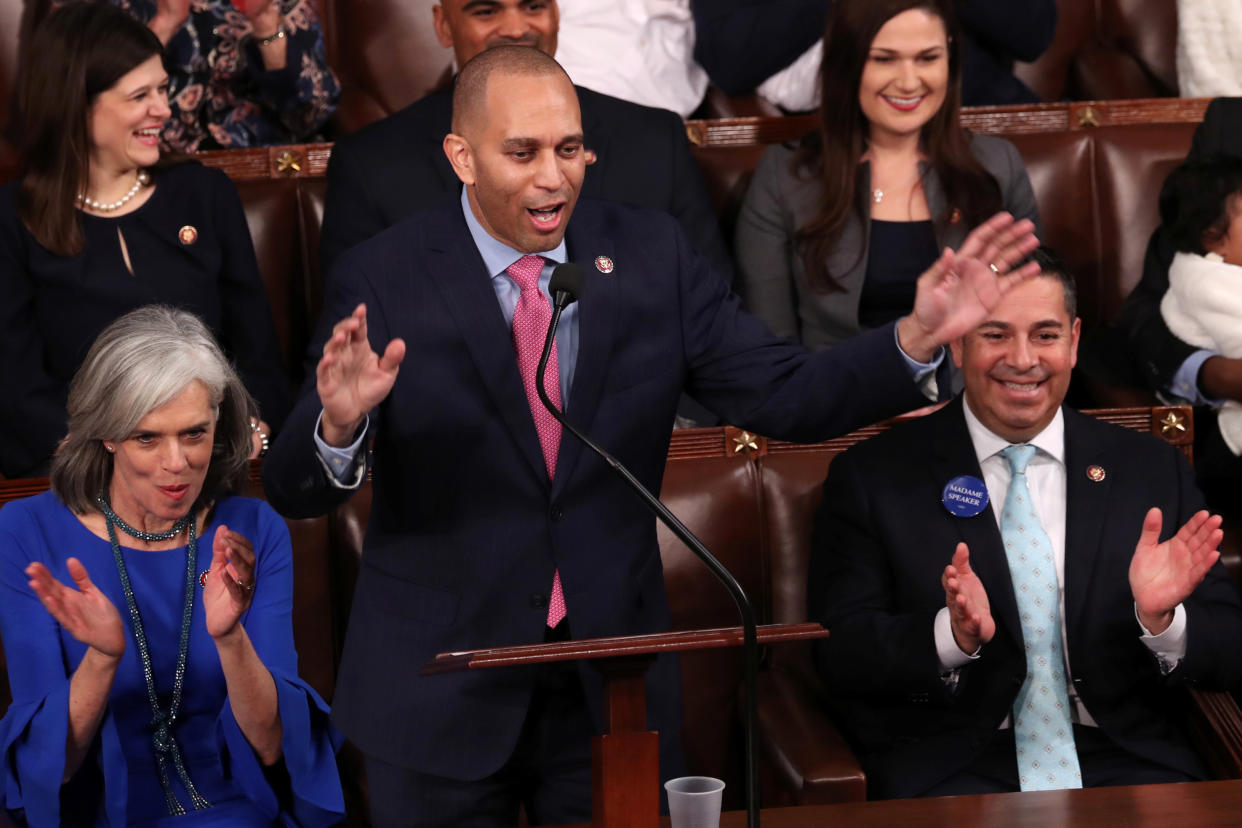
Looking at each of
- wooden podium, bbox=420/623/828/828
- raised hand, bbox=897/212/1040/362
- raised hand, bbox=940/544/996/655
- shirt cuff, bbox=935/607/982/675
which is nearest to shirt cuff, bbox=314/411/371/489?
wooden podium, bbox=420/623/828/828

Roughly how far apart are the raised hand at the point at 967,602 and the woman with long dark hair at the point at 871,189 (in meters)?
0.82

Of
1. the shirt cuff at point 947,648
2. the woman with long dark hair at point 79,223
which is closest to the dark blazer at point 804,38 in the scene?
the woman with long dark hair at point 79,223

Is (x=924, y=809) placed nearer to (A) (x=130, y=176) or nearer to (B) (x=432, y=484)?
(B) (x=432, y=484)

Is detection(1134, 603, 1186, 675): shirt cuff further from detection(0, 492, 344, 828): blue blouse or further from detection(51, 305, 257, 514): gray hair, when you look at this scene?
detection(51, 305, 257, 514): gray hair

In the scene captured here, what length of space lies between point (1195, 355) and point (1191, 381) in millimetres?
40

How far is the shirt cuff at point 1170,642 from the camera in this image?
183cm

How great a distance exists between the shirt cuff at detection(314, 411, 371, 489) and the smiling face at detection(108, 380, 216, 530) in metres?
0.37

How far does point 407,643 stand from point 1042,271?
994 millimetres

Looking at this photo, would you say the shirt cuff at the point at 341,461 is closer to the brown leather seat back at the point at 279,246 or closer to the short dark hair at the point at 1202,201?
the brown leather seat back at the point at 279,246

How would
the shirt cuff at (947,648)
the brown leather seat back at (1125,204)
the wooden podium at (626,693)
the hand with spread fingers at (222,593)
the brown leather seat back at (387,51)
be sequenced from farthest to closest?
the brown leather seat back at (387,51) < the brown leather seat back at (1125,204) < the shirt cuff at (947,648) < the hand with spread fingers at (222,593) < the wooden podium at (626,693)

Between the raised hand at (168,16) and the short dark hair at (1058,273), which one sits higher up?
the raised hand at (168,16)

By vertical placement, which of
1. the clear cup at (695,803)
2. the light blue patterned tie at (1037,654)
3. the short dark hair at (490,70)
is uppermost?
the short dark hair at (490,70)

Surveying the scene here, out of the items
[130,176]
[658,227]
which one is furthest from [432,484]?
[130,176]

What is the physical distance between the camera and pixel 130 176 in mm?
2367
